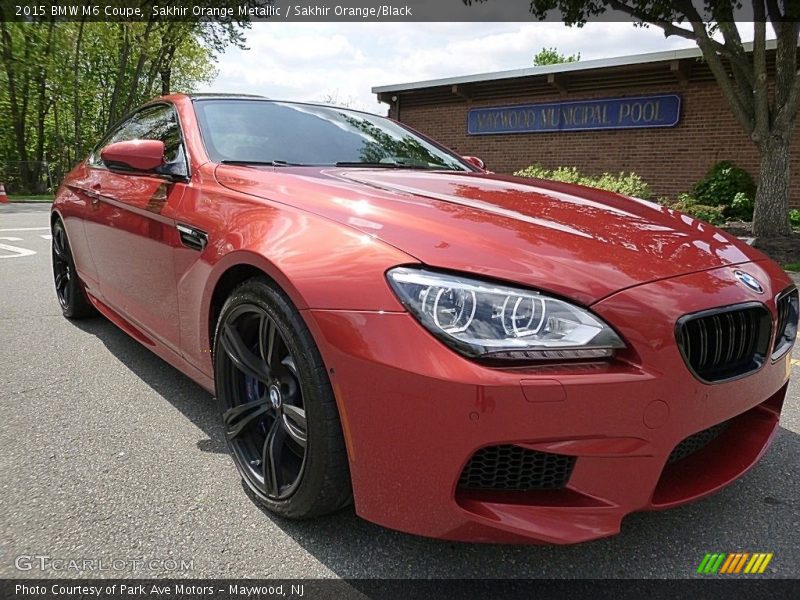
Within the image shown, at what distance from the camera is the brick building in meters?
11.5

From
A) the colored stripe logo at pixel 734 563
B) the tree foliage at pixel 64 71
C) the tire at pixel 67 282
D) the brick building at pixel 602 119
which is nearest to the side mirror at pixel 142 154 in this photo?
the tire at pixel 67 282

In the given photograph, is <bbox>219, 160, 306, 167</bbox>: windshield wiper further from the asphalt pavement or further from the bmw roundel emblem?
the bmw roundel emblem

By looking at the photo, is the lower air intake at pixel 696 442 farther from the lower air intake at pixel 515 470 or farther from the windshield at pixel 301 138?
the windshield at pixel 301 138

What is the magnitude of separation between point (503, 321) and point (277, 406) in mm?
832

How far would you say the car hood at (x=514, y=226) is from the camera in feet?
4.85

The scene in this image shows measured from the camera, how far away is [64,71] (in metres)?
22.2

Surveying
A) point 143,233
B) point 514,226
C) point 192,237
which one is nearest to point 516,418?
point 514,226

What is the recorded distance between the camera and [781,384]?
1861 millimetres

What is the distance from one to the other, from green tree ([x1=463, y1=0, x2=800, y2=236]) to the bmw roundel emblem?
276 inches

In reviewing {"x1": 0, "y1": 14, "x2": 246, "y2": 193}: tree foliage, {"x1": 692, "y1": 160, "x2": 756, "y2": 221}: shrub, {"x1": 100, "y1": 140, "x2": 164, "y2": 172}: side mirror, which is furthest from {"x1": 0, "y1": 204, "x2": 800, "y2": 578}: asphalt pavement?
{"x1": 0, "y1": 14, "x2": 246, "y2": 193}: tree foliage

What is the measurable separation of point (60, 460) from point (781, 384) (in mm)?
2538

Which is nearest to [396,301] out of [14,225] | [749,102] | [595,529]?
[595,529]

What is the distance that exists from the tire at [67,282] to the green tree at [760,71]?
24.1 ft

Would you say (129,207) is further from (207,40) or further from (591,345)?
(207,40)
